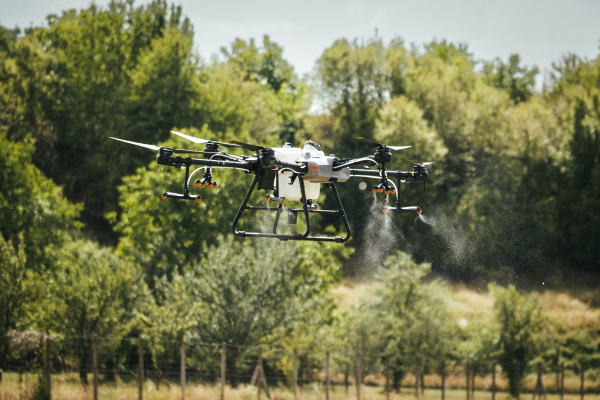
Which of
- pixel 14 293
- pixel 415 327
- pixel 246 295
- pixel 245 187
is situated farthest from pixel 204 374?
pixel 245 187

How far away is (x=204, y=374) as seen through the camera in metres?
27.7

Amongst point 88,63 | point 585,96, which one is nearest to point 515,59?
point 585,96

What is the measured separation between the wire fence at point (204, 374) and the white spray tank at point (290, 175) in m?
12.9

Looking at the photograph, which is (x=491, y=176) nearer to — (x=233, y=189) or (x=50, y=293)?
(x=233, y=189)

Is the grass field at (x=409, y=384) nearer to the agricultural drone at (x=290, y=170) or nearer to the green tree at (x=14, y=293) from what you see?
the green tree at (x=14, y=293)

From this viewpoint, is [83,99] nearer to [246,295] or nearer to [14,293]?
[14,293]

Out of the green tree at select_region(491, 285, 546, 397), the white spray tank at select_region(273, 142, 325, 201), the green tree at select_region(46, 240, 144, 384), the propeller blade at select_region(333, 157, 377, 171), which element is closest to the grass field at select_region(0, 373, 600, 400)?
the green tree at select_region(491, 285, 546, 397)

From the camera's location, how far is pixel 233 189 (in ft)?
135

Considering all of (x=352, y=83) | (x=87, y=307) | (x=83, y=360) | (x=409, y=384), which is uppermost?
(x=352, y=83)

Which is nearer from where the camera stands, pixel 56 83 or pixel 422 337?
pixel 422 337

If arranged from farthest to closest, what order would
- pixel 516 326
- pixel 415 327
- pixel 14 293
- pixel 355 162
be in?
pixel 516 326 → pixel 415 327 → pixel 14 293 → pixel 355 162

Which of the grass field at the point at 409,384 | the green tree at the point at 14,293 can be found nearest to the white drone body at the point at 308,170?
the grass field at the point at 409,384

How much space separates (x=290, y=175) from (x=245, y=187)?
2776 cm

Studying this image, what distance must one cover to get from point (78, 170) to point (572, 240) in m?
34.2
